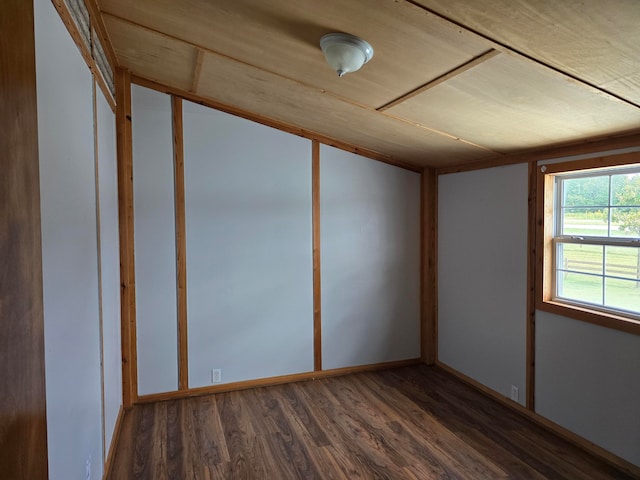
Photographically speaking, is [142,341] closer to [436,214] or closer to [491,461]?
[491,461]

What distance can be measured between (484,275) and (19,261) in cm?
339

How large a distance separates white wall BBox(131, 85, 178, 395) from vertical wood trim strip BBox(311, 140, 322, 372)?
4.18 ft

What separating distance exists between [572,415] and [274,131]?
10.6 feet

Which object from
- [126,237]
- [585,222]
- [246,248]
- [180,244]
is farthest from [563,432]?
[126,237]

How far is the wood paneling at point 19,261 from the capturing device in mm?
740

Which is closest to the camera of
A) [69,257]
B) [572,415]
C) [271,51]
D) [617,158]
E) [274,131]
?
[69,257]

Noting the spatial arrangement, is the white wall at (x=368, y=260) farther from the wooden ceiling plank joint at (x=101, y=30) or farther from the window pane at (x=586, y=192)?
the wooden ceiling plank joint at (x=101, y=30)

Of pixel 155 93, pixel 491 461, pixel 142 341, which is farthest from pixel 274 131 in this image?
pixel 491 461

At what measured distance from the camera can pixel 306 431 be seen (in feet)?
9.27

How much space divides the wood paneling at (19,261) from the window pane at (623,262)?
3020 mm

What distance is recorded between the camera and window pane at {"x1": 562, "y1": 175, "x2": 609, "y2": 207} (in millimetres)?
2572

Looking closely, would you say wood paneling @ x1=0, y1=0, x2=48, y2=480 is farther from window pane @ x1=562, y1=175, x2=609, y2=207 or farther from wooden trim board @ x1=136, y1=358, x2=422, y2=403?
window pane @ x1=562, y1=175, x2=609, y2=207

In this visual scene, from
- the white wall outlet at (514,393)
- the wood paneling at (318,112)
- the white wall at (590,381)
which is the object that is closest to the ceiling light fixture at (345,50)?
the wood paneling at (318,112)

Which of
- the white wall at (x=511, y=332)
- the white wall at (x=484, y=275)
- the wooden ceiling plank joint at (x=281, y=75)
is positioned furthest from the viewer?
the white wall at (x=484, y=275)
